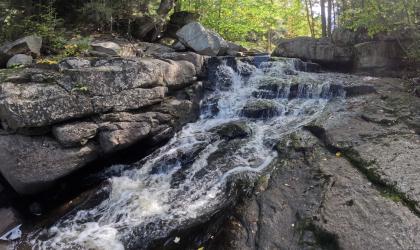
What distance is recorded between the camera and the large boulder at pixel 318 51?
14414mm

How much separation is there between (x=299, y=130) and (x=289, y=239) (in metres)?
3.83

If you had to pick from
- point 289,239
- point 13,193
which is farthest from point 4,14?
point 289,239

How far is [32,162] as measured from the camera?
743 centimetres

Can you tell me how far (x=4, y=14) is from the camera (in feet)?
41.0

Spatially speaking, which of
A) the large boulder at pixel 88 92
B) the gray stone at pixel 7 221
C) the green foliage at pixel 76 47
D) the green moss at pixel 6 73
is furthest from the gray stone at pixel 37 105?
the green foliage at pixel 76 47

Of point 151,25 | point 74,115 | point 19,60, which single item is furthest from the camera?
point 151,25

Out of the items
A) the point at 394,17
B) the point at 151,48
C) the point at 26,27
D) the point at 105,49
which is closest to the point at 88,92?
the point at 105,49

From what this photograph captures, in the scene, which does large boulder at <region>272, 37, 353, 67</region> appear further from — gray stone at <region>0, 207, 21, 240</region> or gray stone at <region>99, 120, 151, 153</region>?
gray stone at <region>0, 207, 21, 240</region>

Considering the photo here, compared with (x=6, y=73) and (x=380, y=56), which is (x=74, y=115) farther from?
(x=380, y=56)

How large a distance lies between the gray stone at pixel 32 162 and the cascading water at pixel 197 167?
105cm

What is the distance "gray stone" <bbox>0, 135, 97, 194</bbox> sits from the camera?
7.39m

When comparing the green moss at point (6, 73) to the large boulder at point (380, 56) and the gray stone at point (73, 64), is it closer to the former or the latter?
the gray stone at point (73, 64)

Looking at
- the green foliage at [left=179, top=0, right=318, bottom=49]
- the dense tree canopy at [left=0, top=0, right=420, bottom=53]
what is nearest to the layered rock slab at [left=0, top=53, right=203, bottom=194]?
the dense tree canopy at [left=0, top=0, right=420, bottom=53]

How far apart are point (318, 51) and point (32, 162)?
1223 cm
